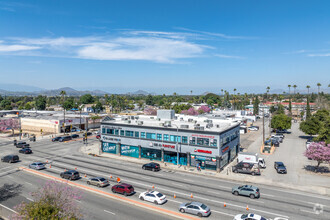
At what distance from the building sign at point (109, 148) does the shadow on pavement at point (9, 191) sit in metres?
23.4

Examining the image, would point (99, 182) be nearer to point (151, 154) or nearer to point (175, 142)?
point (151, 154)

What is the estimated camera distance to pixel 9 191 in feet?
117

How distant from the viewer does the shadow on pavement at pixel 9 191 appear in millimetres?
33594

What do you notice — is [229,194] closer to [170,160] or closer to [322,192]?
[322,192]

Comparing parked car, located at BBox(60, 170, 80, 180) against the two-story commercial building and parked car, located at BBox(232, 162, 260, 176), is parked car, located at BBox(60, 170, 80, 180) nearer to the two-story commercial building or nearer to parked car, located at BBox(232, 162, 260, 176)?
the two-story commercial building

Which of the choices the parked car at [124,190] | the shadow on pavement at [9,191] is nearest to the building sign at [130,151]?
the parked car at [124,190]

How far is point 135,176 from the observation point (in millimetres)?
42469

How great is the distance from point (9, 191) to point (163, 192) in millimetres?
23407

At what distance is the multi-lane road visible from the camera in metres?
28.2

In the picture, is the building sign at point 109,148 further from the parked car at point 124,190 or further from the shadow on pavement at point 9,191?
the parked car at point 124,190

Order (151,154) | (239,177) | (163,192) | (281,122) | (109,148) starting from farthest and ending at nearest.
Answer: (281,122) → (109,148) → (151,154) → (239,177) → (163,192)

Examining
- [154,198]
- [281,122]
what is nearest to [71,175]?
[154,198]

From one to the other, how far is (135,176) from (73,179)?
10594 mm

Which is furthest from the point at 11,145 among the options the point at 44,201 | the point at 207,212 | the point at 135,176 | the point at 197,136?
the point at 207,212
